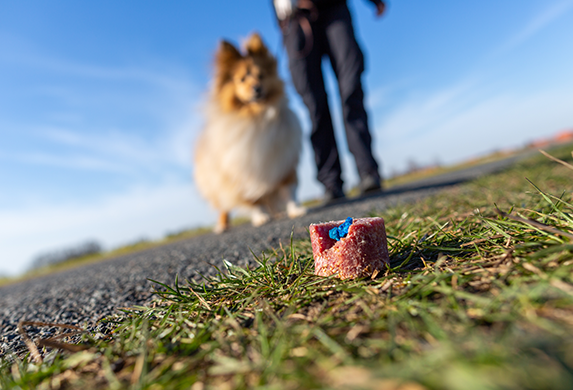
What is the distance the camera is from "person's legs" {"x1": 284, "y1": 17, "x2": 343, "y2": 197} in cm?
436

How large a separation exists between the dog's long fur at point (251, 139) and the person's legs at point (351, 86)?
744 millimetres

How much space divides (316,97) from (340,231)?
11.6 feet

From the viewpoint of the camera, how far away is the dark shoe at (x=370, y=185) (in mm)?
4395

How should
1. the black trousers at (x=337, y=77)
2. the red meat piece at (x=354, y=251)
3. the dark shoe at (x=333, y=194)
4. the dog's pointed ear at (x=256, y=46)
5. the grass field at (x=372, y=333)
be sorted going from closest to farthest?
1. the grass field at (x=372, y=333)
2. the red meat piece at (x=354, y=251)
3. the black trousers at (x=337, y=77)
4. the dog's pointed ear at (x=256, y=46)
5. the dark shoe at (x=333, y=194)

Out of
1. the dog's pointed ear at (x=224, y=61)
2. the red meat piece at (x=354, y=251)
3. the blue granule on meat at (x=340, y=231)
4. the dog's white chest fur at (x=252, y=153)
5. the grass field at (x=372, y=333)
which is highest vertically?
the dog's pointed ear at (x=224, y=61)

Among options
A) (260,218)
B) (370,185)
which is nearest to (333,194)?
(370,185)

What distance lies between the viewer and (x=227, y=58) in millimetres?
4609

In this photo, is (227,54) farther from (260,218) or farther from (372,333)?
(372,333)

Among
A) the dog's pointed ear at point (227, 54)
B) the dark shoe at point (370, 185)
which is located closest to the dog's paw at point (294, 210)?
the dark shoe at point (370, 185)

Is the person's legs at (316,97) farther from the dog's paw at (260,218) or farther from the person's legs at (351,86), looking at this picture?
the dog's paw at (260,218)

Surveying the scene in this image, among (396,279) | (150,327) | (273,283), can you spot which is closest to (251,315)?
(273,283)

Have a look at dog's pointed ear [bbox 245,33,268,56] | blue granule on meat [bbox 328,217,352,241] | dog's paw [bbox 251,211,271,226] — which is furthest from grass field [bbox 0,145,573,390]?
dog's pointed ear [bbox 245,33,268,56]

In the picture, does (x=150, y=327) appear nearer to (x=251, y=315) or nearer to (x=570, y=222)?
(x=251, y=315)

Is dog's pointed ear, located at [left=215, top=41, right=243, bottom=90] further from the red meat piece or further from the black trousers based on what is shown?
the red meat piece
